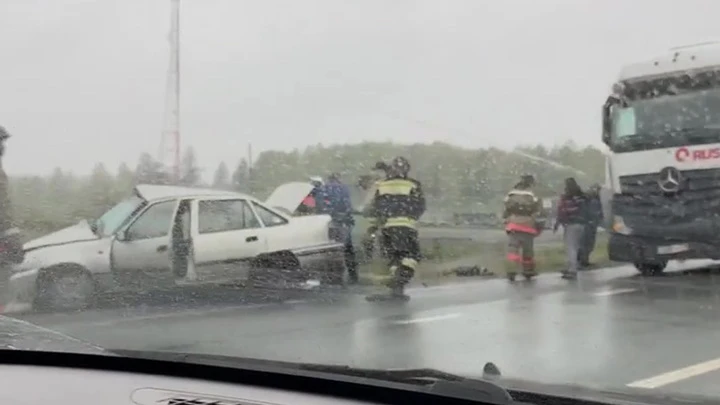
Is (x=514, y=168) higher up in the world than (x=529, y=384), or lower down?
higher up

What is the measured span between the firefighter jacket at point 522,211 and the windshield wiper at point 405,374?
6.94ft

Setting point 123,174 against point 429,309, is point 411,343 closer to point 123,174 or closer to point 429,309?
point 429,309

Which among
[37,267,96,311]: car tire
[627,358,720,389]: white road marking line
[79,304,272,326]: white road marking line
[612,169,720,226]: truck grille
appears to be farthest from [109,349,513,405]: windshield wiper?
[612,169,720,226]: truck grille

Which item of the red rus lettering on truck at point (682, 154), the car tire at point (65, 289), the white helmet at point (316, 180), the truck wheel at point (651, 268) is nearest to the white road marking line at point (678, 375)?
the truck wheel at point (651, 268)

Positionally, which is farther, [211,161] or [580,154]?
[211,161]

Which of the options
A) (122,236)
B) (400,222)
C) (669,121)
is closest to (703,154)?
(669,121)

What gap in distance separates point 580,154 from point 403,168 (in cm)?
109

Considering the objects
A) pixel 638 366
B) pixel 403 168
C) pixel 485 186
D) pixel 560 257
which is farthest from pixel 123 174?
pixel 638 366

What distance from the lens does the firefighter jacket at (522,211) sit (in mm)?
5484

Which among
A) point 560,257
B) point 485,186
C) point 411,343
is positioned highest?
point 485,186

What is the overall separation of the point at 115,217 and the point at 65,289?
0.65 meters

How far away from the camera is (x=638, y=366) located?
3709 mm

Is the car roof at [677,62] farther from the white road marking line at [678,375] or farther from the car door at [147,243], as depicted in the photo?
the car door at [147,243]

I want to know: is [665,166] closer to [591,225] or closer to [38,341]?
[591,225]
